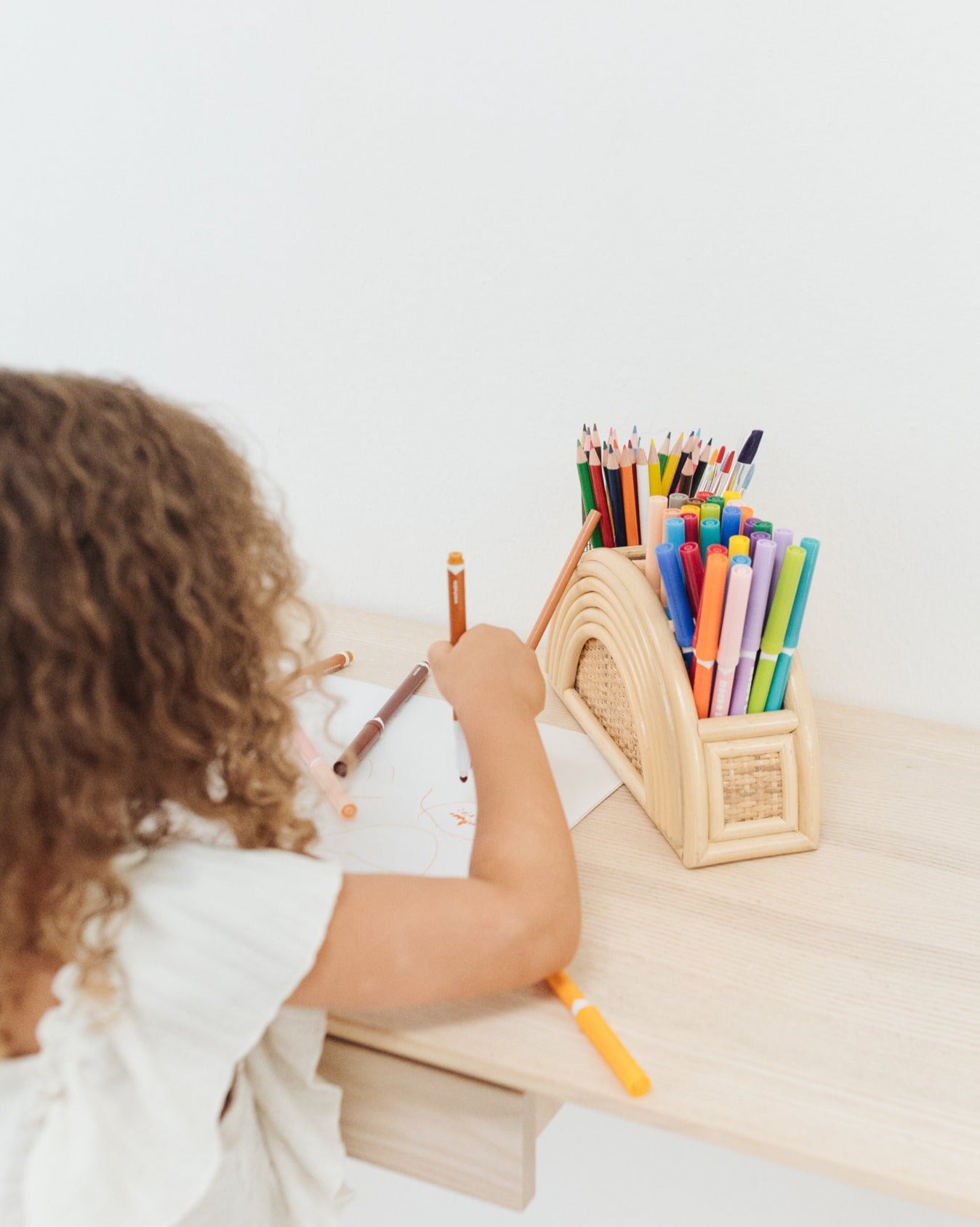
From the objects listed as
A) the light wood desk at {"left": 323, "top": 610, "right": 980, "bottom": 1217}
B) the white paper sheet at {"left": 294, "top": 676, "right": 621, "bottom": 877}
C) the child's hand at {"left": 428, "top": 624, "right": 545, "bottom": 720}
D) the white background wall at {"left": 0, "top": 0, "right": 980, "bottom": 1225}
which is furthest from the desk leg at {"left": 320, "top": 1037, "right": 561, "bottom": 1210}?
the white background wall at {"left": 0, "top": 0, "right": 980, "bottom": 1225}

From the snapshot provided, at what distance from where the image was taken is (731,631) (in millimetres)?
582

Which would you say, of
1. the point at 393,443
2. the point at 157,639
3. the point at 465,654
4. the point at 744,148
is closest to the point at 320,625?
the point at 465,654

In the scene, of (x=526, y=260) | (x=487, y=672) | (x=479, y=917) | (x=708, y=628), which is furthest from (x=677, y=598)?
(x=526, y=260)

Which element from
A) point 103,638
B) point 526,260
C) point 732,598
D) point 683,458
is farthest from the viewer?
point 526,260

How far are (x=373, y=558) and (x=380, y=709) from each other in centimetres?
25

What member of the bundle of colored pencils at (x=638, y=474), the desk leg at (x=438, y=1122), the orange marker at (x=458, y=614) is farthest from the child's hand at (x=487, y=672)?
the desk leg at (x=438, y=1122)

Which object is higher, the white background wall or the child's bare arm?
the white background wall

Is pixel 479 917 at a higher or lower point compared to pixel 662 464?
lower

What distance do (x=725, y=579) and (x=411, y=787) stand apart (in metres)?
0.26

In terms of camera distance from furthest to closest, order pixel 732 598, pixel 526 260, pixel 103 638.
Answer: pixel 526 260 < pixel 732 598 < pixel 103 638

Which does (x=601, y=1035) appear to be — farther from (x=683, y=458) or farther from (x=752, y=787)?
(x=683, y=458)

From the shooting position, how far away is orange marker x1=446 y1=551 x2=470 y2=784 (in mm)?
617

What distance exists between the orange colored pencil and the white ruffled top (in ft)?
1.16

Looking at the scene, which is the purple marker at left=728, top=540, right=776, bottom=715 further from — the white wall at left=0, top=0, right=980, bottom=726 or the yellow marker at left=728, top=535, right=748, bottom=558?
the white wall at left=0, top=0, right=980, bottom=726
